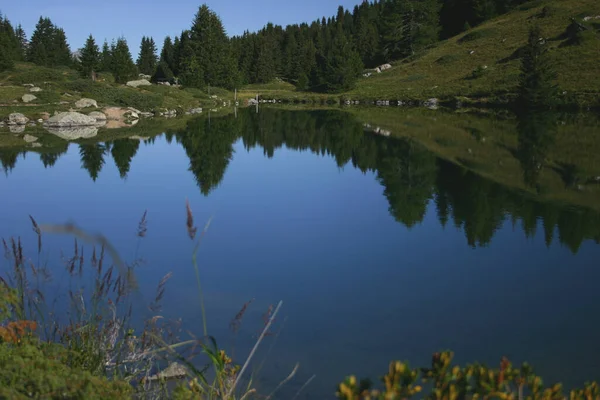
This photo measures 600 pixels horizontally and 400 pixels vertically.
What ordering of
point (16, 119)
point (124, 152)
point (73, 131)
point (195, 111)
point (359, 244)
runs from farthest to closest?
point (195, 111)
point (16, 119)
point (73, 131)
point (124, 152)
point (359, 244)

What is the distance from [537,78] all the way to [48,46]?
8358 centimetres

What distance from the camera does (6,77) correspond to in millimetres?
50344

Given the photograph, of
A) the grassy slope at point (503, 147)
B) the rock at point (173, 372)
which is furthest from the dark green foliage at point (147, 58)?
the rock at point (173, 372)

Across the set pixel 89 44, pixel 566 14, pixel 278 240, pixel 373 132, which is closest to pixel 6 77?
pixel 89 44

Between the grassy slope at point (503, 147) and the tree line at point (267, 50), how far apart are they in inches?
1545

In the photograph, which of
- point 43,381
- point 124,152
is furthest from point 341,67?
point 43,381

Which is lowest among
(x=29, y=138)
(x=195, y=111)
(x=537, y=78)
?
(x=29, y=138)

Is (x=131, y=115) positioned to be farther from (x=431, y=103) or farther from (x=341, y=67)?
(x=341, y=67)

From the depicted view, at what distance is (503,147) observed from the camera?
23547mm

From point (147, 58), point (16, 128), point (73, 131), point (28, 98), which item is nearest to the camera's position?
point (73, 131)

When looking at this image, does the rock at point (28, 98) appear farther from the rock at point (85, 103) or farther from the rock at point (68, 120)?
the rock at point (68, 120)

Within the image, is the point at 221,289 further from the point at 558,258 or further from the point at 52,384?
the point at 558,258

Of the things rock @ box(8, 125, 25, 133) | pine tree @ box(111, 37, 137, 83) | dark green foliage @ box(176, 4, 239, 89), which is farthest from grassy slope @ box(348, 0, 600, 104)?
rock @ box(8, 125, 25, 133)

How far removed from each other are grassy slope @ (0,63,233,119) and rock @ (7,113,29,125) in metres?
0.46
